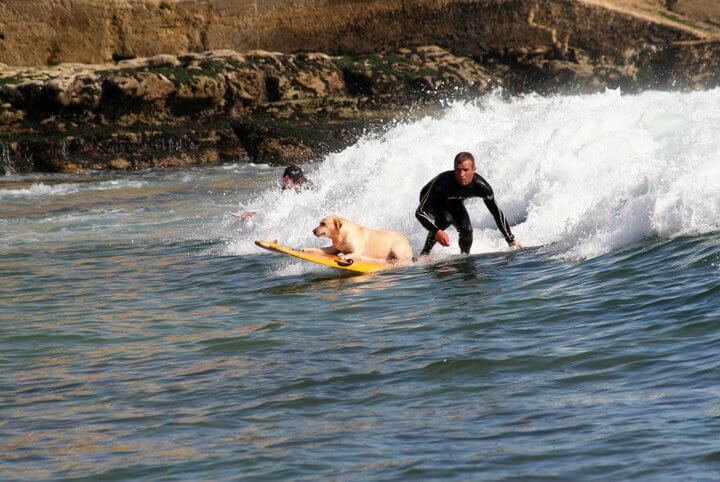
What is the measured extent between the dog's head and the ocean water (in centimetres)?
51

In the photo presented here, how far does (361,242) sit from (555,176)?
14.2ft

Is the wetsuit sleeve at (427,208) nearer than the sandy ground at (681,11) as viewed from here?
Yes

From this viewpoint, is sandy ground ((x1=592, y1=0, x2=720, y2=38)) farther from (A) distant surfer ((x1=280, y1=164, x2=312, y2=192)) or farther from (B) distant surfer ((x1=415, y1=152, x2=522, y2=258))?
(B) distant surfer ((x1=415, y1=152, x2=522, y2=258))

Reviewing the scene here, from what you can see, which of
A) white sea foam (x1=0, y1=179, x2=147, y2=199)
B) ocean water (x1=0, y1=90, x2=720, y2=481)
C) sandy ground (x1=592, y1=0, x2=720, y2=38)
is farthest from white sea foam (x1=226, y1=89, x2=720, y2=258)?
sandy ground (x1=592, y1=0, x2=720, y2=38)

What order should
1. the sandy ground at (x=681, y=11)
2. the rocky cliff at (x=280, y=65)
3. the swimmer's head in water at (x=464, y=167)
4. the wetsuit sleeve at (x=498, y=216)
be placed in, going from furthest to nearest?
the sandy ground at (x=681, y=11) < the rocky cliff at (x=280, y=65) < the wetsuit sleeve at (x=498, y=216) < the swimmer's head in water at (x=464, y=167)

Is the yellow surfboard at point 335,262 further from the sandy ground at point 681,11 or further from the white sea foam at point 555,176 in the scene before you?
the sandy ground at point 681,11

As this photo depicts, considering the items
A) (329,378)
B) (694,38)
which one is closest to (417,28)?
(694,38)

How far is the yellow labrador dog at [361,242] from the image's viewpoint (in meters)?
11.8

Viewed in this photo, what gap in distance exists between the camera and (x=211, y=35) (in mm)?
37875

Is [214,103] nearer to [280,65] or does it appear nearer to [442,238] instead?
[280,65]

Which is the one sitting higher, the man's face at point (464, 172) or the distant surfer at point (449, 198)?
the man's face at point (464, 172)

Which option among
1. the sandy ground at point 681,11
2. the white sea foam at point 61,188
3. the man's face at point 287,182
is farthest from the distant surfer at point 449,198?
the sandy ground at point 681,11

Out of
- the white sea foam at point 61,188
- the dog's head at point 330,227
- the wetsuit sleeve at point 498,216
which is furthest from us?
the white sea foam at point 61,188

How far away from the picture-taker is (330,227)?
11.7m
